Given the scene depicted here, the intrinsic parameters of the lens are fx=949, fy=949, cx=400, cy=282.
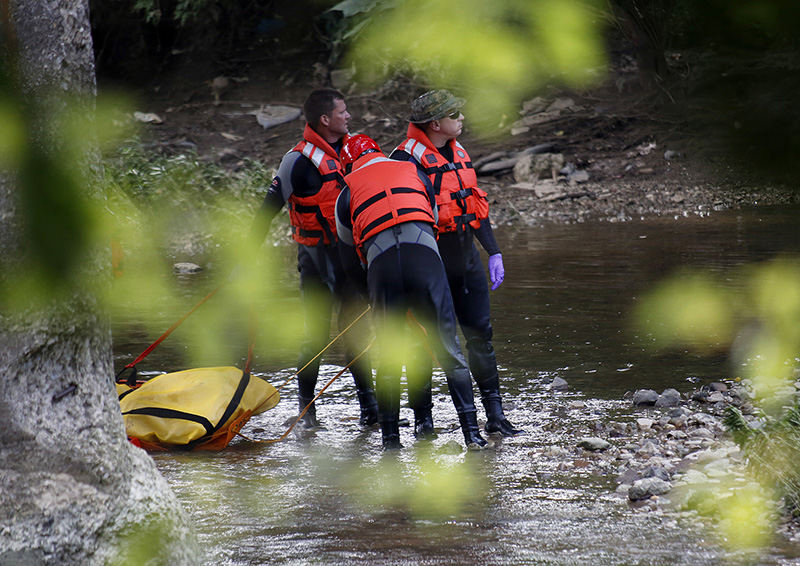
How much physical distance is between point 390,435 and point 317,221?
4.91ft

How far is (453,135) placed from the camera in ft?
19.4

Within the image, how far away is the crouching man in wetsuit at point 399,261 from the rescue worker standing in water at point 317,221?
0.51 metres

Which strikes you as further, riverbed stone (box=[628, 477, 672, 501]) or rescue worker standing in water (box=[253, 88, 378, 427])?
rescue worker standing in water (box=[253, 88, 378, 427])

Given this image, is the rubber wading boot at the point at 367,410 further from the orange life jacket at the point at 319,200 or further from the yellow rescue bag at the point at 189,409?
the orange life jacket at the point at 319,200

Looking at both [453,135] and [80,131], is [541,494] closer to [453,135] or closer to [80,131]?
[453,135]

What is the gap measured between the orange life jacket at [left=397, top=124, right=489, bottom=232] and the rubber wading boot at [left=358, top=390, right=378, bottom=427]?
1387 mm

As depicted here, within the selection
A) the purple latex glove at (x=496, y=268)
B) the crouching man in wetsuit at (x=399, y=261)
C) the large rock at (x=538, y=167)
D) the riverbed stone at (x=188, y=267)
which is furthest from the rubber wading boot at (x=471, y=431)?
the large rock at (x=538, y=167)

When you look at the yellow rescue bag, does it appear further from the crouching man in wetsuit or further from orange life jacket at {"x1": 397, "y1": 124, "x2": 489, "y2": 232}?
orange life jacket at {"x1": 397, "y1": 124, "x2": 489, "y2": 232}

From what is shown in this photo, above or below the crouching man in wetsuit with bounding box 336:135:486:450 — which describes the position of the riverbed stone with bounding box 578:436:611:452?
below

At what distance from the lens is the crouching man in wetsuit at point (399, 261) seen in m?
5.47

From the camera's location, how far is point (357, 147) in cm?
598

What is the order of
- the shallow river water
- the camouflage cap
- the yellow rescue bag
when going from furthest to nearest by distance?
the yellow rescue bag, the camouflage cap, the shallow river water

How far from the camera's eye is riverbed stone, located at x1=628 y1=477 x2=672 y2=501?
15.1 feet

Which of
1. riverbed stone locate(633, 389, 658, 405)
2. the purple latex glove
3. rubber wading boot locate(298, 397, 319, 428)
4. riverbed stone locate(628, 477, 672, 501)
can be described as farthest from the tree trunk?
riverbed stone locate(633, 389, 658, 405)
